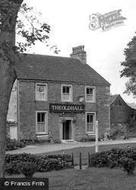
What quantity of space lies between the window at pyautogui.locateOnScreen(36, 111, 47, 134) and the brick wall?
379 millimetres

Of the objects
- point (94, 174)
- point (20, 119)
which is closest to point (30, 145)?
point (20, 119)

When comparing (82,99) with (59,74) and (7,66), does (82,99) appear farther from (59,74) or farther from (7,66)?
(7,66)

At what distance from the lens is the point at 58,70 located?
4909cm

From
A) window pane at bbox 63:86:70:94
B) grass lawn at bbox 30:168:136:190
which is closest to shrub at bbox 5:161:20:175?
grass lawn at bbox 30:168:136:190

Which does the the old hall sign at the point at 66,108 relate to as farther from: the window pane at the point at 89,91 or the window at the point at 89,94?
the window pane at the point at 89,91

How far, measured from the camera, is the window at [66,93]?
4769 centimetres

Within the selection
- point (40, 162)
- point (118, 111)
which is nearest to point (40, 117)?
point (118, 111)

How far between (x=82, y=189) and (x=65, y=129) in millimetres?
33583

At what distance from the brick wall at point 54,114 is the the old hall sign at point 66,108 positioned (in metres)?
0.38

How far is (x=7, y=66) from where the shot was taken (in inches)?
487

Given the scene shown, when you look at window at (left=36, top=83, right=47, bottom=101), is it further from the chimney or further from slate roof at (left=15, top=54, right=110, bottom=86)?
the chimney

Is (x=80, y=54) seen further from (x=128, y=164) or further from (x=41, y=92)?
(x=128, y=164)

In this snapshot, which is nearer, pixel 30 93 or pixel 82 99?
pixel 30 93

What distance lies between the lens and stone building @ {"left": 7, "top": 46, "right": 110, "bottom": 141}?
45.0 metres
